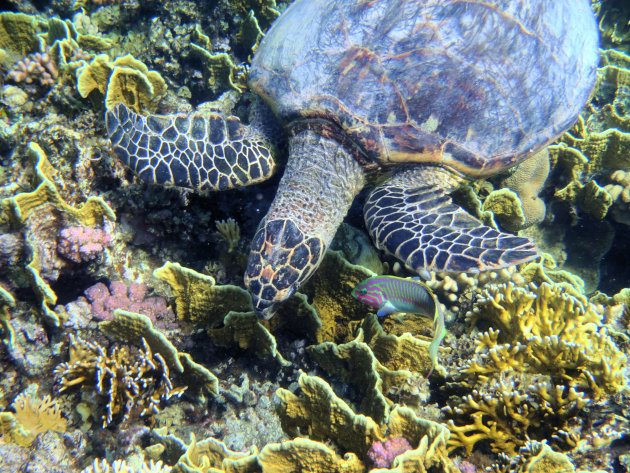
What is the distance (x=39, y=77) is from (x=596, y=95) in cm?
667

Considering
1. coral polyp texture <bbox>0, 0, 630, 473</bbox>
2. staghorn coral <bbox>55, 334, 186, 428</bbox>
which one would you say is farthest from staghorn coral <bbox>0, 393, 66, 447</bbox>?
staghorn coral <bbox>55, 334, 186, 428</bbox>

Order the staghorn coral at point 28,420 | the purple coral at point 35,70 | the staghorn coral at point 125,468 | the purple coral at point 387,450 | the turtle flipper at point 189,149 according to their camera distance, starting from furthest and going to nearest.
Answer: the purple coral at point 35,70 → the turtle flipper at point 189,149 → the staghorn coral at point 28,420 → the staghorn coral at point 125,468 → the purple coral at point 387,450

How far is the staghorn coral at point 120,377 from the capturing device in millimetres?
2285

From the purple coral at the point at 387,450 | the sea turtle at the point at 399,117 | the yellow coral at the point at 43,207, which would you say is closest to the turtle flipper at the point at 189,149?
the sea turtle at the point at 399,117

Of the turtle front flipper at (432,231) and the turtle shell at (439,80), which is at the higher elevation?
the turtle shell at (439,80)

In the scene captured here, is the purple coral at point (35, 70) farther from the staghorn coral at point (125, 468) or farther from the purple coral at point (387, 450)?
the purple coral at point (387, 450)

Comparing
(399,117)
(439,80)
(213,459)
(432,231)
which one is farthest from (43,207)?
(439,80)

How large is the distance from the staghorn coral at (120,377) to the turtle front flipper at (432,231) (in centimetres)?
188

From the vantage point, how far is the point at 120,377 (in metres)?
2.31

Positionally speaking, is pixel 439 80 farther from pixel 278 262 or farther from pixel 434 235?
pixel 278 262

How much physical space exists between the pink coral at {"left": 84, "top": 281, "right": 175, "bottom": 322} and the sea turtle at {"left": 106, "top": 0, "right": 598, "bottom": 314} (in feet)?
3.00

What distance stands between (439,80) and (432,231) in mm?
1285

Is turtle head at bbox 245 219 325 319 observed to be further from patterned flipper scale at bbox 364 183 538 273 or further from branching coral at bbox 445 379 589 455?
branching coral at bbox 445 379 589 455

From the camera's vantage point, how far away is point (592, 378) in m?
1.94
